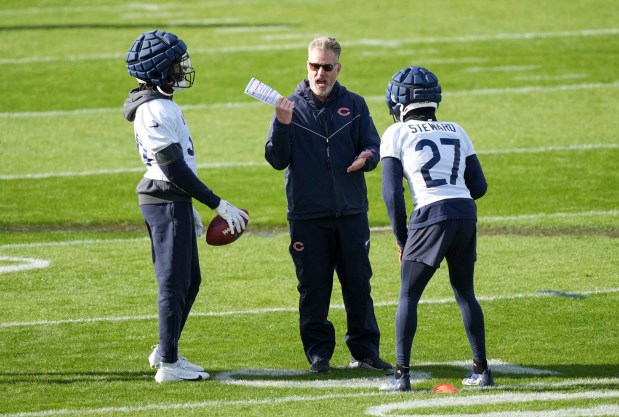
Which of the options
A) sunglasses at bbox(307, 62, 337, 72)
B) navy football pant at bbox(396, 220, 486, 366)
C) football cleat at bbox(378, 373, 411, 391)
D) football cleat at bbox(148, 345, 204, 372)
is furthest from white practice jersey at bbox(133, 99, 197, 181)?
football cleat at bbox(378, 373, 411, 391)

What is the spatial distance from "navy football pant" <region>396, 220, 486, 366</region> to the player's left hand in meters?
0.64

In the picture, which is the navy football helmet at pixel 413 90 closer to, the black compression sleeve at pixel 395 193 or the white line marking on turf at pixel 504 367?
the black compression sleeve at pixel 395 193

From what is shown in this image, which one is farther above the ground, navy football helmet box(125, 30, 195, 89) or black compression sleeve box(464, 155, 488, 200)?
navy football helmet box(125, 30, 195, 89)

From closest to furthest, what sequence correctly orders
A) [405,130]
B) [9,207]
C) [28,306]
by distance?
[405,130] → [28,306] → [9,207]

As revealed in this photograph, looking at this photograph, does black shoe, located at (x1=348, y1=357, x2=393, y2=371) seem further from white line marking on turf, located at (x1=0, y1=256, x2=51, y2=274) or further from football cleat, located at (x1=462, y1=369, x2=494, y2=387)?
white line marking on turf, located at (x1=0, y1=256, x2=51, y2=274)

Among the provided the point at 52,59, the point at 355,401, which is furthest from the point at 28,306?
the point at 52,59

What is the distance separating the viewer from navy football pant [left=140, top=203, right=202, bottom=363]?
716cm

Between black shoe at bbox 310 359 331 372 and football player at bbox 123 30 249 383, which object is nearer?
football player at bbox 123 30 249 383

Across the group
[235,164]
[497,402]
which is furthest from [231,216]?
[235,164]

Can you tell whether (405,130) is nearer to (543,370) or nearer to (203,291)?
(543,370)

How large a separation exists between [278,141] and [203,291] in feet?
9.44

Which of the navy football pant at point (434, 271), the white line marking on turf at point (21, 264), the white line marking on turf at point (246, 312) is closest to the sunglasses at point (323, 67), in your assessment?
the navy football pant at point (434, 271)

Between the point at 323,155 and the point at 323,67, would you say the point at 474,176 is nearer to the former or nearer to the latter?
the point at 323,155

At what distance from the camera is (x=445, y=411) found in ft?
20.8
